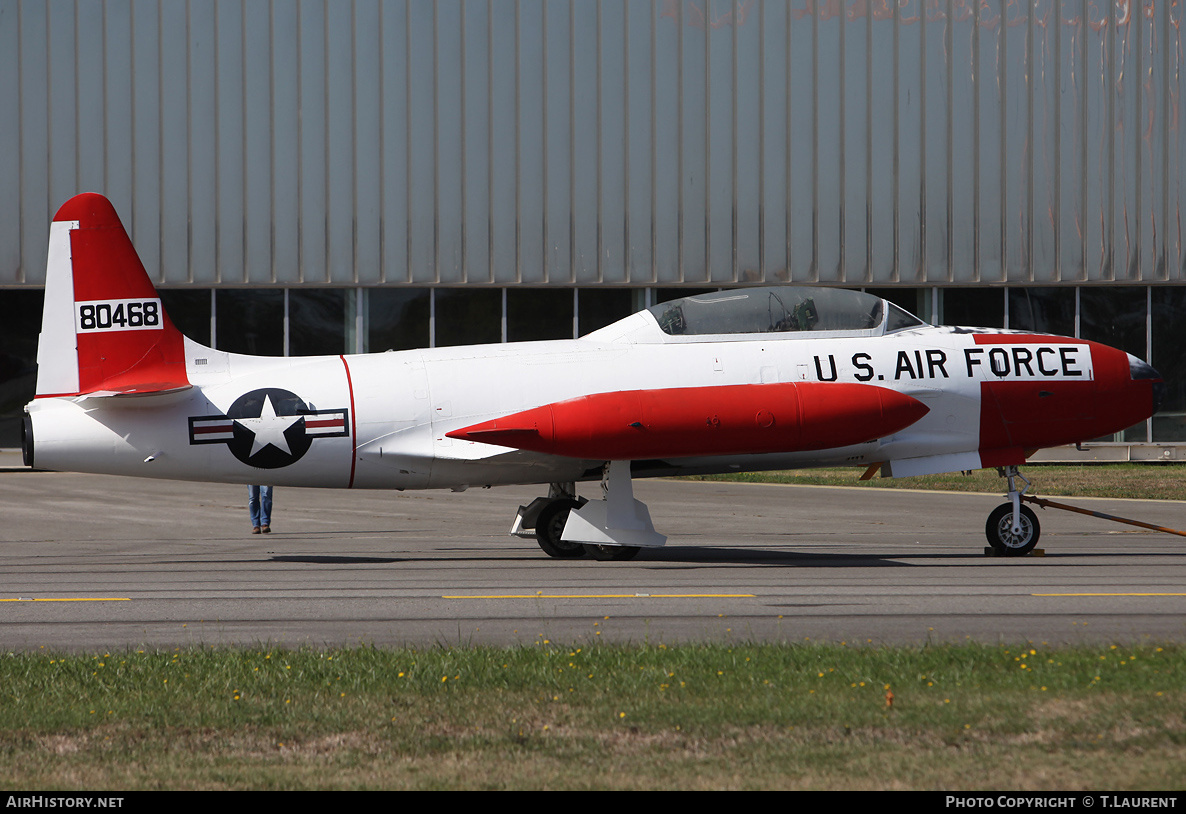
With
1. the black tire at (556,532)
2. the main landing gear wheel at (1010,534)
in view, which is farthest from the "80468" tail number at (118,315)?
the main landing gear wheel at (1010,534)

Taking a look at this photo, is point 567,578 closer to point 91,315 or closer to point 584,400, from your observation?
point 584,400

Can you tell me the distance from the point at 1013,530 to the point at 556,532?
5.73m

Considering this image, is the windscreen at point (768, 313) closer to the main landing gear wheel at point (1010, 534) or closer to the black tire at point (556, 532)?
the black tire at point (556, 532)

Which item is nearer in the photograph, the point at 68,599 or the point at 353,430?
the point at 68,599

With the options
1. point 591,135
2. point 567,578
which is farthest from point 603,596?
point 591,135

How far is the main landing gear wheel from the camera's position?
48.2ft

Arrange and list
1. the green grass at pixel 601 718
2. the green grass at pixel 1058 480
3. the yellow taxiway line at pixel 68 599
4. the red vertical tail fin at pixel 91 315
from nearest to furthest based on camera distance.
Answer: the green grass at pixel 601 718, the yellow taxiway line at pixel 68 599, the red vertical tail fin at pixel 91 315, the green grass at pixel 1058 480

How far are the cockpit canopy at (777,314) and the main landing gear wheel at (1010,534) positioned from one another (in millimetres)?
2697

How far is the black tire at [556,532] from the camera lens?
600 inches

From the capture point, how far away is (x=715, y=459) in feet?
48.5

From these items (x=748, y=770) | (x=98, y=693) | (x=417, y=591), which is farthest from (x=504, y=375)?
(x=748, y=770)

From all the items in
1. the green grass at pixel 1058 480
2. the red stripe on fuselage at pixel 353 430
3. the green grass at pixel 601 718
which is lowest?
the green grass at pixel 1058 480

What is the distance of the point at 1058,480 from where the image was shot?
27.8m

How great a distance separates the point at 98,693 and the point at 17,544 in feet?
38.6
